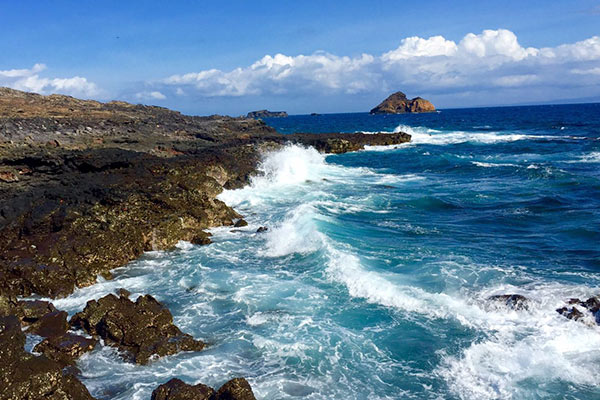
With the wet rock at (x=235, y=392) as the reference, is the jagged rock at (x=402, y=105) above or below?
above

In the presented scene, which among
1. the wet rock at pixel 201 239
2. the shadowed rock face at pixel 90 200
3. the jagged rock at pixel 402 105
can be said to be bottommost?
the wet rock at pixel 201 239

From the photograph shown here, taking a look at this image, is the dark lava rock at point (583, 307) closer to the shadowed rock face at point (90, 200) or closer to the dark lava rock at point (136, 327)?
the dark lava rock at point (136, 327)

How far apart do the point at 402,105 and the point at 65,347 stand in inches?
7039

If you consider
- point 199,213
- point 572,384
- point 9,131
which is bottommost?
point 572,384

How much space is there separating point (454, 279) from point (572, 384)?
5424 millimetres

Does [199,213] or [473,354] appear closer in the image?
[473,354]

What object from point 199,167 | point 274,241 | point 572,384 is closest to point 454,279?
point 572,384

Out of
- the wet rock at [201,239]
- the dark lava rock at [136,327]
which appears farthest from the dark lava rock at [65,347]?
the wet rock at [201,239]

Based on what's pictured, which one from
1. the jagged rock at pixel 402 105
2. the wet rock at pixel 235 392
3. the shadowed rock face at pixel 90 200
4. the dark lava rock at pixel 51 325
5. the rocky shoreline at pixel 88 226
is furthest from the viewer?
the jagged rock at pixel 402 105

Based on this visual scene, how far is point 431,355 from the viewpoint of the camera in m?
10.3

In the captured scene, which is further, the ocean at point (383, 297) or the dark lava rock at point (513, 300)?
the dark lava rock at point (513, 300)

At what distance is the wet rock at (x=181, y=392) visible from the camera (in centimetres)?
823

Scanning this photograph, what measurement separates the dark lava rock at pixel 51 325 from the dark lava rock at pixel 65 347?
1.75ft

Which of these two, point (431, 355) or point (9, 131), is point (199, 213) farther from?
point (9, 131)
